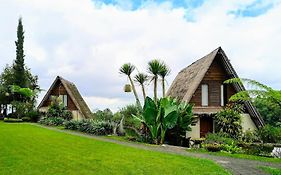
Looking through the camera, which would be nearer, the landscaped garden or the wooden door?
the landscaped garden

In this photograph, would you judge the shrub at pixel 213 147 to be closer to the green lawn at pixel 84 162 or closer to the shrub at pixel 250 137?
the shrub at pixel 250 137

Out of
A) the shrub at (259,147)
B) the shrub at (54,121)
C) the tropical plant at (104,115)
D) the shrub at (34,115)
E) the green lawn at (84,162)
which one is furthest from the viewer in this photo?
the shrub at (34,115)

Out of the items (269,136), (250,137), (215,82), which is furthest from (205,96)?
(269,136)

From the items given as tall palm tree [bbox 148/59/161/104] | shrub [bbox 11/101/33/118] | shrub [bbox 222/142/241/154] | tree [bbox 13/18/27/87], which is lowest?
shrub [bbox 222/142/241/154]

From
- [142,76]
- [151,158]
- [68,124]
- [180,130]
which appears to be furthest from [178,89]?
[151,158]

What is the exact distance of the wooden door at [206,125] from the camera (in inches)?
913

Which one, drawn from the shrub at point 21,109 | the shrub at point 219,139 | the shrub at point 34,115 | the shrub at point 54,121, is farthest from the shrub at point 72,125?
the shrub at point 21,109

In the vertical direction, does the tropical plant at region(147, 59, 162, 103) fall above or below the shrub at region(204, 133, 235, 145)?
above

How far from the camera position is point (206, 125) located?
917 inches

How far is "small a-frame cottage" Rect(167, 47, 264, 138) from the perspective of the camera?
22484 millimetres

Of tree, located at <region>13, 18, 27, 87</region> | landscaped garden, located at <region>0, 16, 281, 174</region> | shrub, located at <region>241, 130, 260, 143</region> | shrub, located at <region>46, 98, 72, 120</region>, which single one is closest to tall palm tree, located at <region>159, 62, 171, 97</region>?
landscaped garden, located at <region>0, 16, 281, 174</region>

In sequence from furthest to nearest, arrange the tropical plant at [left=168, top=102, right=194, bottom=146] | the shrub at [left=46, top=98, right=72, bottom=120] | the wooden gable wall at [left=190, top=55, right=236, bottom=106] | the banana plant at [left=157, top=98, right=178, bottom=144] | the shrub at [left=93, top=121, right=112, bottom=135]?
the shrub at [left=46, top=98, right=72, bottom=120] < the wooden gable wall at [left=190, top=55, right=236, bottom=106] < the shrub at [left=93, top=121, right=112, bottom=135] < the tropical plant at [left=168, top=102, right=194, bottom=146] < the banana plant at [left=157, top=98, right=178, bottom=144]

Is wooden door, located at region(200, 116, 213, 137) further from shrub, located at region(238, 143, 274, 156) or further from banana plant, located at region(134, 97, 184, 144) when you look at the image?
shrub, located at region(238, 143, 274, 156)

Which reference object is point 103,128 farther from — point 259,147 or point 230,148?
point 259,147
